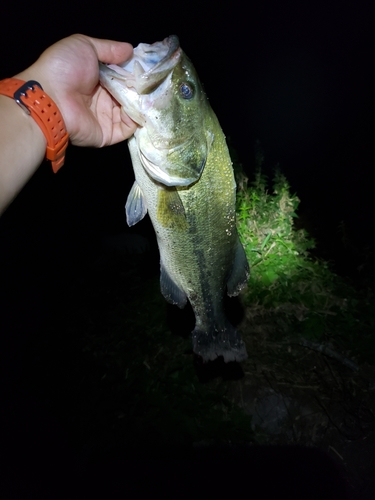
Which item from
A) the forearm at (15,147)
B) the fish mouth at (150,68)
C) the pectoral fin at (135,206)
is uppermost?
the fish mouth at (150,68)

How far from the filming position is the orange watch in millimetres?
1560

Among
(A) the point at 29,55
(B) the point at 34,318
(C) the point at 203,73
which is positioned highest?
(A) the point at 29,55

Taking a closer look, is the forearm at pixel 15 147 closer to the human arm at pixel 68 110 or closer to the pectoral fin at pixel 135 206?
the human arm at pixel 68 110

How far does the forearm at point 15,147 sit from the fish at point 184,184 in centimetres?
38

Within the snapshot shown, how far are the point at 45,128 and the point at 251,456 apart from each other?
10.5 feet

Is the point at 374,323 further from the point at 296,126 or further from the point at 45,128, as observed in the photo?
the point at 296,126

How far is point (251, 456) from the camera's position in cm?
340

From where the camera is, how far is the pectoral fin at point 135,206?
1.85 metres

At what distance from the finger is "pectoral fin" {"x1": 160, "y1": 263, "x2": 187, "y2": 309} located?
102 cm

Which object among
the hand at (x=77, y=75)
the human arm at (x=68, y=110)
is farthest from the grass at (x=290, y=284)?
the hand at (x=77, y=75)

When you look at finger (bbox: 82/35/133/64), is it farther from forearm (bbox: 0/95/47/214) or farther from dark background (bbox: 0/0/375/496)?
dark background (bbox: 0/0/375/496)

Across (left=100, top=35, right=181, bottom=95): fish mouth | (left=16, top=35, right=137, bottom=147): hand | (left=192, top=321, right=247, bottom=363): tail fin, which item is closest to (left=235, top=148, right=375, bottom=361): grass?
(left=192, top=321, right=247, bottom=363): tail fin

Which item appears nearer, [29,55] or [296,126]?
[29,55]

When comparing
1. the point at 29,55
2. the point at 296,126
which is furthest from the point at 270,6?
the point at 29,55
